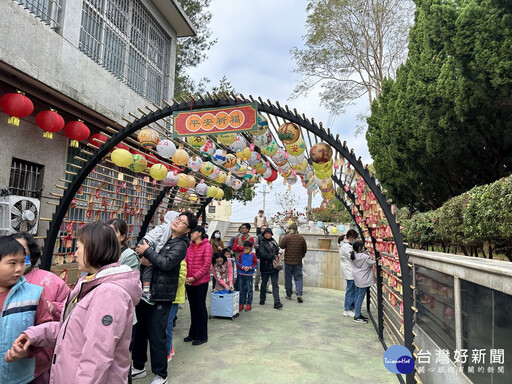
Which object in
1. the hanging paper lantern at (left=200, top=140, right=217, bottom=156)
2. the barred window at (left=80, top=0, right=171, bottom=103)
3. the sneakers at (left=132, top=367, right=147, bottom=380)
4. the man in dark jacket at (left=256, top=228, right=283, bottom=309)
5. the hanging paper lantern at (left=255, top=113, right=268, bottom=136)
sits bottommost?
the sneakers at (left=132, top=367, right=147, bottom=380)

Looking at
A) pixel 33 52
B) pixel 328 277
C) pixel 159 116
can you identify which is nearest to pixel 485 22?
pixel 159 116

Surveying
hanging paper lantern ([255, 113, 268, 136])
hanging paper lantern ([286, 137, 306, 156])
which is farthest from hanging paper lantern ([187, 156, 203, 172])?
hanging paper lantern ([286, 137, 306, 156])

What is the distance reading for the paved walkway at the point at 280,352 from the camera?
376 centimetres

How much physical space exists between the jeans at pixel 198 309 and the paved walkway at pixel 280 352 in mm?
180

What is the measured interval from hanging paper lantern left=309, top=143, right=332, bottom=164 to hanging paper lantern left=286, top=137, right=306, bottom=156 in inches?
18.5

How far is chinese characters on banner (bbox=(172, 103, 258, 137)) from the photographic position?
4.48m

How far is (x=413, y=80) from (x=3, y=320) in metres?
7.83

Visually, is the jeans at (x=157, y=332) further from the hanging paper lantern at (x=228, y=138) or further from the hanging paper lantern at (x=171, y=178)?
the hanging paper lantern at (x=171, y=178)

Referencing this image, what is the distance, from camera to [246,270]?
22.0ft

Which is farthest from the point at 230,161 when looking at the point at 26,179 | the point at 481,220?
the point at 481,220

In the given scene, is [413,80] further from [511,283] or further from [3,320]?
[3,320]

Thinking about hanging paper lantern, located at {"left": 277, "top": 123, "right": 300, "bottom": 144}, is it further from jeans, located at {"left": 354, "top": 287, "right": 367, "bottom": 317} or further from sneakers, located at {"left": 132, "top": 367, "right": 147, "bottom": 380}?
sneakers, located at {"left": 132, "top": 367, "right": 147, "bottom": 380}

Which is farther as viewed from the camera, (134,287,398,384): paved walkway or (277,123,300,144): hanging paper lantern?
(277,123,300,144): hanging paper lantern

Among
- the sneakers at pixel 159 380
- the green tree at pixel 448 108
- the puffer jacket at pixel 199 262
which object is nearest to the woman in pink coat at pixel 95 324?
the sneakers at pixel 159 380
